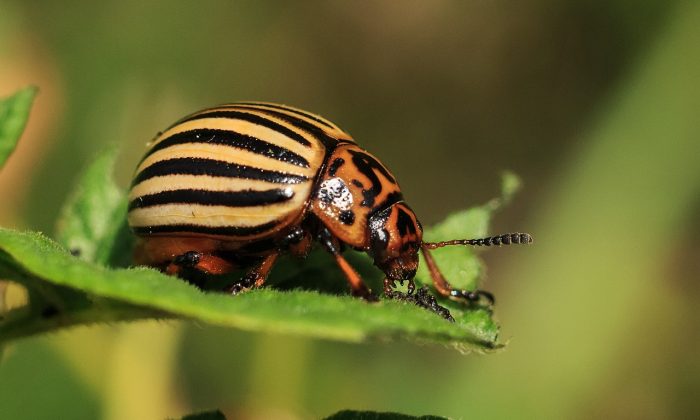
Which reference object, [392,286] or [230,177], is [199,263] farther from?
[392,286]

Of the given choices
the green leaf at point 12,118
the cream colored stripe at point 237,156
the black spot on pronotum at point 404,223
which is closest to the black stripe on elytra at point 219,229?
the cream colored stripe at point 237,156

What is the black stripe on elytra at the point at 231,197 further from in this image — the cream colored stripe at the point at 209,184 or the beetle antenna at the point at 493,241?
the beetle antenna at the point at 493,241

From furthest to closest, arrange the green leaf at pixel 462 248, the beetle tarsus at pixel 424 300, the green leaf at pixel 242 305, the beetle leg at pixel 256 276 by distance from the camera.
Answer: the green leaf at pixel 462 248, the beetle leg at pixel 256 276, the beetle tarsus at pixel 424 300, the green leaf at pixel 242 305

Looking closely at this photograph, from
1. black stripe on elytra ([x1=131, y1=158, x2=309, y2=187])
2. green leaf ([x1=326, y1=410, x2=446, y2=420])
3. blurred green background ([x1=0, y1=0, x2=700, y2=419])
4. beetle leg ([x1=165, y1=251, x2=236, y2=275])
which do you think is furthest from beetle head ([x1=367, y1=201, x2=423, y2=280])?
blurred green background ([x1=0, y1=0, x2=700, y2=419])

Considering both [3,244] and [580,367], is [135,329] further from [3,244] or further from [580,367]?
[580,367]

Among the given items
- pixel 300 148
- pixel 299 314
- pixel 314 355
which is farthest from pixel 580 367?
pixel 299 314

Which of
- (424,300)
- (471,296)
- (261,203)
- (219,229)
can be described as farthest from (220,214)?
(471,296)

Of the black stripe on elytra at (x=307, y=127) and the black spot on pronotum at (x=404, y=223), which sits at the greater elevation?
the black stripe on elytra at (x=307, y=127)
